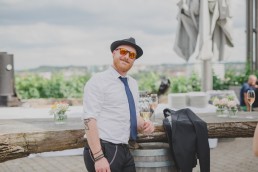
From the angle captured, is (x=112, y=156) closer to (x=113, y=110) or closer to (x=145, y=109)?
(x=113, y=110)

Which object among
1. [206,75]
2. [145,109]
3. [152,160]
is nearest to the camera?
[152,160]

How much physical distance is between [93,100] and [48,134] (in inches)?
28.2

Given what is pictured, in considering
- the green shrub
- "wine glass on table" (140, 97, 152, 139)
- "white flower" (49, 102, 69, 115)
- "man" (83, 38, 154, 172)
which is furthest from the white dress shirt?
the green shrub

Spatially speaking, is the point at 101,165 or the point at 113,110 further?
the point at 113,110

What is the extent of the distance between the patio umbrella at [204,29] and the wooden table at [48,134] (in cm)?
266

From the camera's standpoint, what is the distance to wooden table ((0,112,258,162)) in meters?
2.85

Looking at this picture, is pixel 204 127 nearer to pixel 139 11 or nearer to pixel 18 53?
pixel 18 53

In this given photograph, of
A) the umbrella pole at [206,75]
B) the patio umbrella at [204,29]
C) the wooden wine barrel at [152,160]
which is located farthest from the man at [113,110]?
the umbrella pole at [206,75]

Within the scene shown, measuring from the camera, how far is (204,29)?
236 inches

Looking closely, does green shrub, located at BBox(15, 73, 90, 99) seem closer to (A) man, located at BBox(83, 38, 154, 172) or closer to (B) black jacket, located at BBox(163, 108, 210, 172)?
(B) black jacket, located at BBox(163, 108, 210, 172)

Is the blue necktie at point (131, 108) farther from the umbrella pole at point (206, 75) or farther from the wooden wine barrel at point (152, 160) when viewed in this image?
the umbrella pole at point (206, 75)

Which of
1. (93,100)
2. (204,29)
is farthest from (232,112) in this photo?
(204,29)

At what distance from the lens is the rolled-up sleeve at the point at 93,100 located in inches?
92.8

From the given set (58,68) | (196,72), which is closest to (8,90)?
(58,68)
